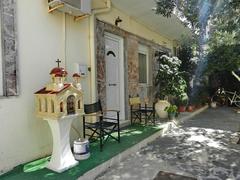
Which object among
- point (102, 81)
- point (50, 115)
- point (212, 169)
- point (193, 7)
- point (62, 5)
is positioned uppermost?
point (193, 7)

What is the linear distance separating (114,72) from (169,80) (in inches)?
96.3

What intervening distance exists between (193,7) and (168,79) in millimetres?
3457

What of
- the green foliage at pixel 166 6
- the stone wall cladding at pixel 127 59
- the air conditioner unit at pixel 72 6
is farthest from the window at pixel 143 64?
the air conditioner unit at pixel 72 6

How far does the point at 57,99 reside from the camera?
11.4 ft

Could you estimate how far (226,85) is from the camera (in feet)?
44.2

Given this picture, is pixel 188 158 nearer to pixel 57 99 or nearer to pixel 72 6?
pixel 57 99

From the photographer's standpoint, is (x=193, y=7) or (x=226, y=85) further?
(x=226, y=85)

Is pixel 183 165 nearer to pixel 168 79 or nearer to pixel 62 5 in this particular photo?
pixel 62 5

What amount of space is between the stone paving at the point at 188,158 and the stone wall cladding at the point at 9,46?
187 centimetres

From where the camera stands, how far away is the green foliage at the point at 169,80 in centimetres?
837

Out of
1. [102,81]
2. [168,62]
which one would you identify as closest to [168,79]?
[168,62]

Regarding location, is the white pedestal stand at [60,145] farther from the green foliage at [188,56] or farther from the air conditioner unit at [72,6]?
the green foliage at [188,56]

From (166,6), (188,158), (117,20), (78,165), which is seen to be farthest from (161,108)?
(78,165)

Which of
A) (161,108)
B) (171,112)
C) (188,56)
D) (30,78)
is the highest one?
(188,56)
